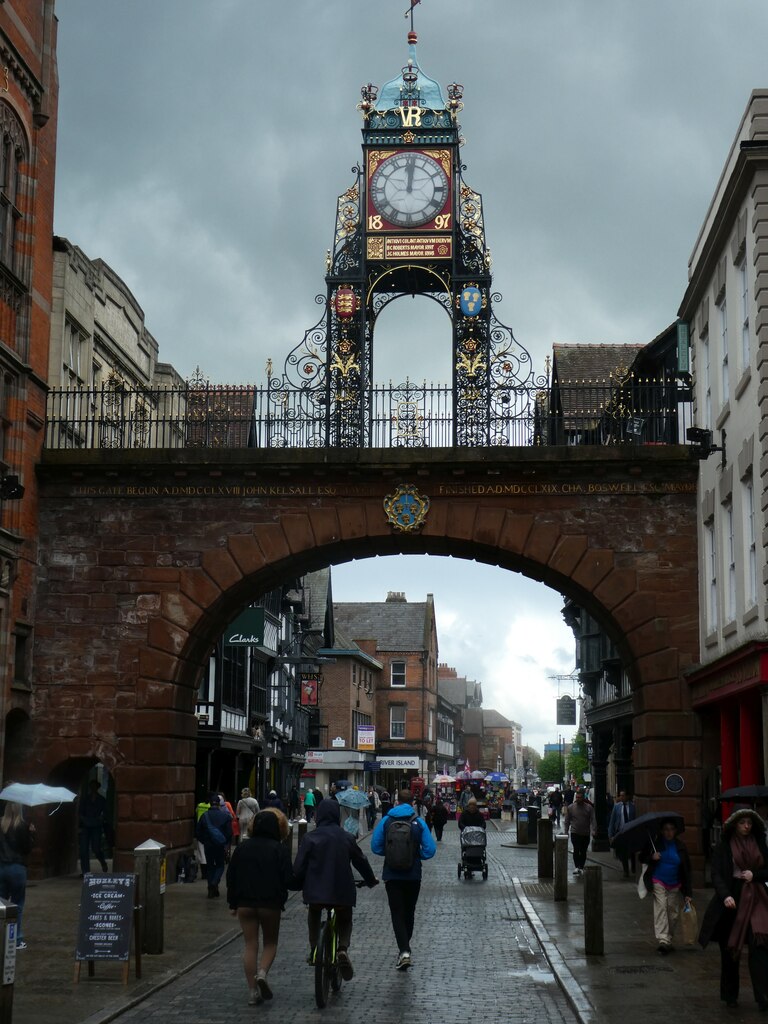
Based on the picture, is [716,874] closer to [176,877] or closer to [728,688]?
[728,688]

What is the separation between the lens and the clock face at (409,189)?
27.5 metres

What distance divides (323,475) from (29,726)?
22.2 feet

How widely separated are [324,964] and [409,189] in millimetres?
18583

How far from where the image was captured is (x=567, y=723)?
65.4 meters

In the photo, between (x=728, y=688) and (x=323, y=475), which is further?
(x=323, y=475)

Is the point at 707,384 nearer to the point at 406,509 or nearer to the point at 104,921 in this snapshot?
the point at 406,509

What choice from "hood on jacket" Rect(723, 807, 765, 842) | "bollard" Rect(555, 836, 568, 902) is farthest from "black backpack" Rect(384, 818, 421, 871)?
"bollard" Rect(555, 836, 568, 902)

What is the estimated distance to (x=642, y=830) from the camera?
1565 cm

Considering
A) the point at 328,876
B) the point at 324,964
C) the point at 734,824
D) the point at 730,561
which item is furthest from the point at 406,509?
the point at 324,964

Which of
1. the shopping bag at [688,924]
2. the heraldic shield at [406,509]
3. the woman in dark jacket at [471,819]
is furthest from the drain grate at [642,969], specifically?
the woman in dark jacket at [471,819]

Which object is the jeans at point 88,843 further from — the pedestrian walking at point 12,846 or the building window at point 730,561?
the building window at point 730,561

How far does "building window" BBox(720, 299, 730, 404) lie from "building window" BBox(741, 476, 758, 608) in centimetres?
208

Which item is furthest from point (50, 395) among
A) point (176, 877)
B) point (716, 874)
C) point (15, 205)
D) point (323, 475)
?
point (716, 874)

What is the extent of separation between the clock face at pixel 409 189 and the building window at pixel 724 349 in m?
6.84
